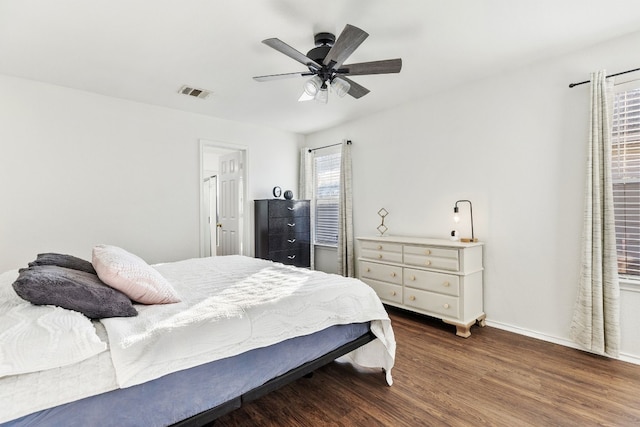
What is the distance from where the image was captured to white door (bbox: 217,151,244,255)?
482 centimetres

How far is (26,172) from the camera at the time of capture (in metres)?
3.07

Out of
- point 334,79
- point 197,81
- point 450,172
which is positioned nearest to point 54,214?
point 197,81

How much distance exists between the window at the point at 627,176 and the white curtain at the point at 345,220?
9.43 feet

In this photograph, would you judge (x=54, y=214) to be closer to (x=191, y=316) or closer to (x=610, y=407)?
(x=191, y=316)

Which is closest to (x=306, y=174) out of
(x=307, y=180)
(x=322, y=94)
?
(x=307, y=180)

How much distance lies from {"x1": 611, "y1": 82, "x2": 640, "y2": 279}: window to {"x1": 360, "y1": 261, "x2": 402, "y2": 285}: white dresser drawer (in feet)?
6.12

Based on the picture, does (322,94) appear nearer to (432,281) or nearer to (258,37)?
(258,37)

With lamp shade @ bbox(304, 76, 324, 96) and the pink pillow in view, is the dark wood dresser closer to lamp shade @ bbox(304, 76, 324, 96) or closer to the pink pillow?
lamp shade @ bbox(304, 76, 324, 96)

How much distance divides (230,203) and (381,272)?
2.74 m

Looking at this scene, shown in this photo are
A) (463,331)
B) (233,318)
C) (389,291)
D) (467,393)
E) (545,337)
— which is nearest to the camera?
(233,318)

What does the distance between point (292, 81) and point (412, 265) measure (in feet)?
7.74

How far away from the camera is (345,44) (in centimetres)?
197

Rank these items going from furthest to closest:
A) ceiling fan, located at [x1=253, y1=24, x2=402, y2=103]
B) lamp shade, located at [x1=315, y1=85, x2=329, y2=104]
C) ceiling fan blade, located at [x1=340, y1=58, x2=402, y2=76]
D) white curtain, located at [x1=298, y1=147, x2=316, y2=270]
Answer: white curtain, located at [x1=298, y1=147, x2=316, y2=270], lamp shade, located at [x1=315, y1=85, x2=329, y2=104], ceiling fan blade, located at [x1=340, y1=58, x2=402, y2=76], ceiling fan, located at [x1=253, y1=24, x2=402, y2=103]

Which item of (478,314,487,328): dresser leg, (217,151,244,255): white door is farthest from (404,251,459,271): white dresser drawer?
(217,151,244,255): white door
